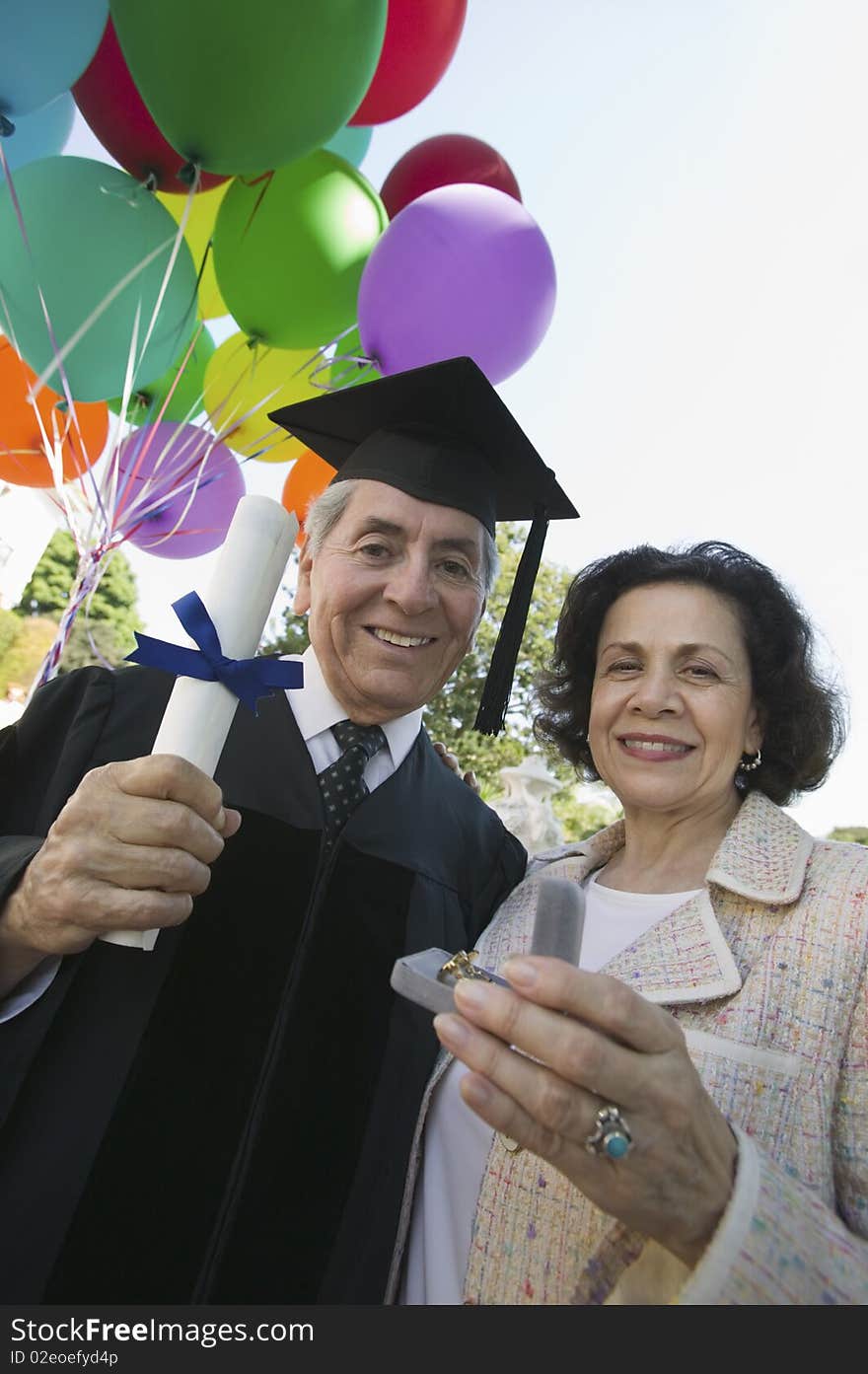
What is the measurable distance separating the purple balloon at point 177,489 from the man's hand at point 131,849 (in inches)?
132

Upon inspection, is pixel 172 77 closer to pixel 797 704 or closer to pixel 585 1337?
pixel 797 704

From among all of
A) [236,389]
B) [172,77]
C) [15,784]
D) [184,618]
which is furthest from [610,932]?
[236,389]

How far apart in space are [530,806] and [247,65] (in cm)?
707

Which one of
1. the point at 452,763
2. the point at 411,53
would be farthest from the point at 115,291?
the point at 452,763

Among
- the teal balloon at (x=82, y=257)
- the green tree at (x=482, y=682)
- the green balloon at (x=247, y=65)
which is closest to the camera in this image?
the green balloon at (x=247, y=65)

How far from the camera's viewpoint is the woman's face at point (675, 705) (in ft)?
6.17

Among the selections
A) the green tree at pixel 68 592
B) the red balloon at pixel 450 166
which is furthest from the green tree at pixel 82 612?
the red balloon at pixel 450 166

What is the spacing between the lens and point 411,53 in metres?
3.66

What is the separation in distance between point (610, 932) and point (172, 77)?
3.19m

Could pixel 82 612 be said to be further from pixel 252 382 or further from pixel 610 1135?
pixel 610 1135

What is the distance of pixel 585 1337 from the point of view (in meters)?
1.14

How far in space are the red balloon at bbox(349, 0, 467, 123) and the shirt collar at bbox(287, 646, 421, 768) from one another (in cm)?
315

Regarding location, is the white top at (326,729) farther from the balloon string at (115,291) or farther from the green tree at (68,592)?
the green tree at (68,592)

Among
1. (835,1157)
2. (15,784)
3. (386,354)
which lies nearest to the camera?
(835,1157)
